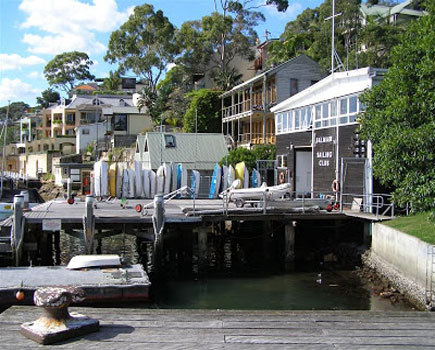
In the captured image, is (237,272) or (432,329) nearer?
(432,329)

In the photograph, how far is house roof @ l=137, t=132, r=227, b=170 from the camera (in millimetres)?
40625

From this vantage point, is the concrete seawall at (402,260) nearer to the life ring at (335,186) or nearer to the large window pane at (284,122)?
the life ring at (335,186)

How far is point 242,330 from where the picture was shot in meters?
7.99

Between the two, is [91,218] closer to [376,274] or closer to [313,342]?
[376,274]

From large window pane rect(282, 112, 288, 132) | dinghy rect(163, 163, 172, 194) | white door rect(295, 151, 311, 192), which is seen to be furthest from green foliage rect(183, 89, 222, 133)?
white door rect(295, 151, 311, 192)

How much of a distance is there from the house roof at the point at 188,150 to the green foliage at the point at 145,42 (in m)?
27.7

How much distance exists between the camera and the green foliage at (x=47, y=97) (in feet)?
378

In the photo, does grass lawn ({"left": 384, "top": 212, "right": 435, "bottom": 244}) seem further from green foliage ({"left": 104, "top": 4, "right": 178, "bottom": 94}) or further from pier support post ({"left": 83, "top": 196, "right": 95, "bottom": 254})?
green foliage ({"left": 104, "top": 4, "right": 178, "bottom": 94})

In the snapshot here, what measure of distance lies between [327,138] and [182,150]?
16.5 meters

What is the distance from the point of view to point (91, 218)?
20.2 metres

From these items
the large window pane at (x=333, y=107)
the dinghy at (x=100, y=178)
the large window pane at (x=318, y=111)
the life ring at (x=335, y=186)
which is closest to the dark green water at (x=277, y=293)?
the life ring at (x=335, y=186)

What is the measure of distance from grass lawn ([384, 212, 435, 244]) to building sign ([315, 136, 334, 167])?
708cm

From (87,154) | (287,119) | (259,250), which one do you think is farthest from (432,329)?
(87,154)

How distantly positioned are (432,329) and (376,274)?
11.9 meters
